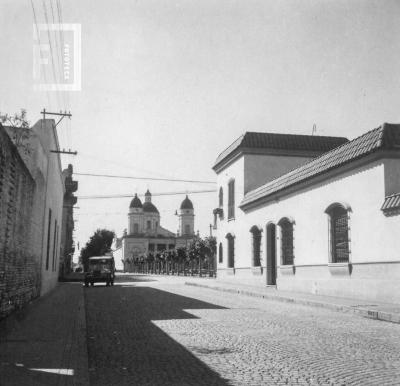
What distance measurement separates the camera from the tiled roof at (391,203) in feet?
44.9

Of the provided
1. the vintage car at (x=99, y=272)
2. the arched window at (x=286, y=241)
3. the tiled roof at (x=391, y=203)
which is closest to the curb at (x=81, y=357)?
the tiled roof at (x=391, y=203)

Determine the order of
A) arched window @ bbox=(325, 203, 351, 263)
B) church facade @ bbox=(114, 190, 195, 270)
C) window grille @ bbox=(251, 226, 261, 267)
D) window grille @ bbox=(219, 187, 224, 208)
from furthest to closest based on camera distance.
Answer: church facade @ bbox=(114, 190, 195, 270), window grille @ bbox=(219, 187, 224, 208), window grille @ bbox=(251, 226, 261, 267), arched window @ bbox=(325, 203, 351, 263)

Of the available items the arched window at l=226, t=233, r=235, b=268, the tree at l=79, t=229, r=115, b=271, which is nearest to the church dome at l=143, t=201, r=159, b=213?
the tree at l=79, t=229, r=115, b=271

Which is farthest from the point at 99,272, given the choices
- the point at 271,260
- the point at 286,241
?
the point at 286,241

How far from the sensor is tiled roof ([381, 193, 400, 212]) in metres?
13.7

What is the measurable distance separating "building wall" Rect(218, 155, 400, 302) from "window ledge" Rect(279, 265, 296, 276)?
1.7 inches

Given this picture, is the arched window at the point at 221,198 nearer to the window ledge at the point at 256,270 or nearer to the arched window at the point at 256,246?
the arched window at the point at 256,246

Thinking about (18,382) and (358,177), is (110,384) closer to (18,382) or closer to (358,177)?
(18,382)

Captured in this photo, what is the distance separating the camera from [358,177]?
15.8 metres

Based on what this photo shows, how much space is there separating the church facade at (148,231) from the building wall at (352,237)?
9348 cm

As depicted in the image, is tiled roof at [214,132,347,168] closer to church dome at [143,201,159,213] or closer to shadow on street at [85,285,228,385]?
shadow on street at [85,285,228,385]

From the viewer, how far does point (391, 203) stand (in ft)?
45.8

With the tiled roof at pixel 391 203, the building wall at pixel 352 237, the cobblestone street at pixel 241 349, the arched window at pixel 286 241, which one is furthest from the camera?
the arched window at pixel 286 241

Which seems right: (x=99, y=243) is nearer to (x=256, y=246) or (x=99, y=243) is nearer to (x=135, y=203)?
(x=135, y=203)
